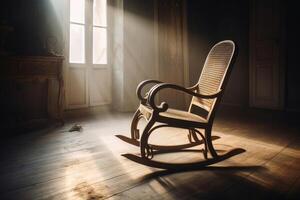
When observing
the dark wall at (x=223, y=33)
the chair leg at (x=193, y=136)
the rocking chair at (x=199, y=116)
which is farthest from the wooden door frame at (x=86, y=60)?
the chair leg at (x=193, y=136)

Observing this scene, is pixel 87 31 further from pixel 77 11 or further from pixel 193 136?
pixel 193 136

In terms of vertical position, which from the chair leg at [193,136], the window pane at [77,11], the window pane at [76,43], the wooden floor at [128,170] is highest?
the window pane at [77,11]

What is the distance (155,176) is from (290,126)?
2.44m

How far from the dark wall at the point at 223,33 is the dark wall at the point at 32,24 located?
2578 mm

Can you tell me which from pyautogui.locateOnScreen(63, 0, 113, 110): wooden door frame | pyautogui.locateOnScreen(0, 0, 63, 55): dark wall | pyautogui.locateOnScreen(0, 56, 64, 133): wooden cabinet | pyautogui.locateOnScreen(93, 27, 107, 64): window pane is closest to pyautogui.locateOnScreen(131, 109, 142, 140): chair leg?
pyautogui.locateOnScreen(0, 56, 64, 133): wooden cabinet

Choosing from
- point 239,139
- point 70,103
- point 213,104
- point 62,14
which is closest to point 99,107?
point 70,103

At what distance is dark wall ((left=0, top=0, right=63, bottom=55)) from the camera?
3242mm

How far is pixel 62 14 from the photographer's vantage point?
3.78 meters

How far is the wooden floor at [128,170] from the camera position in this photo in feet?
Result: 4.87

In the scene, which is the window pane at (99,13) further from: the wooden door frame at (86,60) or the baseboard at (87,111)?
the baseboard at (87,111)

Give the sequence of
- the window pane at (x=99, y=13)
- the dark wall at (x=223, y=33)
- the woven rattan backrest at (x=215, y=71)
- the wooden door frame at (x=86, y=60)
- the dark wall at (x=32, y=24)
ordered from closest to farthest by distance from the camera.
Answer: the woven rattan backrest at (x=215, y=71) → the dark wall at (x=32, y=24) → the wooden door frame at (x=86, y=60) → the window pane at (x=99, y=13) → the dark wall at (x=223, y=33)

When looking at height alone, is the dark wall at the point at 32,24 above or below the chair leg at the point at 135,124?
above

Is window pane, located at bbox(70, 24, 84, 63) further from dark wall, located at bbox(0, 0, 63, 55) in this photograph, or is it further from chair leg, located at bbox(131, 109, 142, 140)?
chair leg, located at bbox(131, 109, 142, 140)

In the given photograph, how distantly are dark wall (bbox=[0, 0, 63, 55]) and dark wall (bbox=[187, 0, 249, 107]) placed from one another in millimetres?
2578
